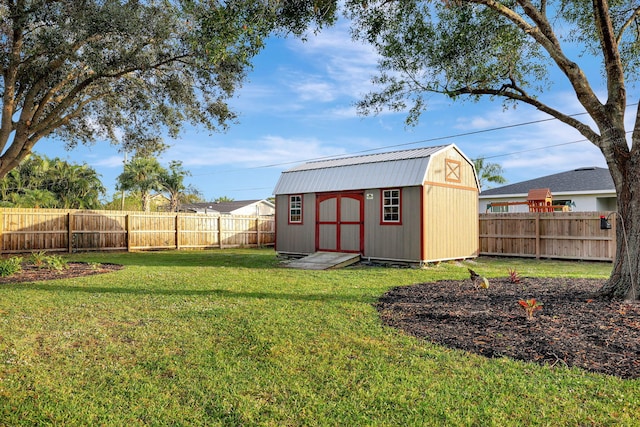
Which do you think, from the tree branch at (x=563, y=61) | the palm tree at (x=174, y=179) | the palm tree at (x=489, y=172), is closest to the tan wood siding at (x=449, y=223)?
the tree branch at (x=563, y=61)

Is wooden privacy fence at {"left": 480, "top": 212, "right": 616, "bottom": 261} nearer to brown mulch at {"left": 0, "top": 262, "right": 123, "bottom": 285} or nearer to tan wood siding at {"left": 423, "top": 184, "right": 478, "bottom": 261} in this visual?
tan wood siding at {"left": 423, "top": 184, "right": 478, "bottom": 261}

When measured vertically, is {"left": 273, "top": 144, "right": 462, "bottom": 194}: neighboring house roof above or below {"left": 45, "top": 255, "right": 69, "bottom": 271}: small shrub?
above

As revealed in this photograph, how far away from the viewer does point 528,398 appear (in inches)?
129

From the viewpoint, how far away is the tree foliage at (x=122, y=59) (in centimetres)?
804

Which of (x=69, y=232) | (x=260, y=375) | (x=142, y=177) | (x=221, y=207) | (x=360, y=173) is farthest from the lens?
(x=221, y=207)

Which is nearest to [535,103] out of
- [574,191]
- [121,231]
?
[574,191]

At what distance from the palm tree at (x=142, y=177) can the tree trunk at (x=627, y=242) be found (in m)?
32.4

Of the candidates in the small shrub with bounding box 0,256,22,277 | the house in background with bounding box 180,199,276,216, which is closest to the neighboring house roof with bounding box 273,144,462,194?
the small shrub with bounding box 0,256,22,277

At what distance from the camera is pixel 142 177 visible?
34.2 metres

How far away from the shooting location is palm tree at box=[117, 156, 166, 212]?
33.8 meters

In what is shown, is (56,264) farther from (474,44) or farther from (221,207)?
(221,207)

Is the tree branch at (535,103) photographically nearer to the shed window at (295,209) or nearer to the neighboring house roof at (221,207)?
the shed window at (295,209)

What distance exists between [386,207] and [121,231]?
1195 centimetres

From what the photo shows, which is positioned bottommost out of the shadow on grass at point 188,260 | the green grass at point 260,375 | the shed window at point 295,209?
the shadow on grass at point 188,260
